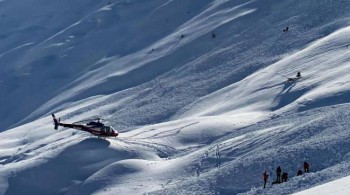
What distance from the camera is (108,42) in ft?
246

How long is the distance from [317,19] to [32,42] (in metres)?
43.1

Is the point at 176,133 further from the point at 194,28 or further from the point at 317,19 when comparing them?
the point at 194,28

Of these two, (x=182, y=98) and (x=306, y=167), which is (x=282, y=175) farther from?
(x=182, y=98)

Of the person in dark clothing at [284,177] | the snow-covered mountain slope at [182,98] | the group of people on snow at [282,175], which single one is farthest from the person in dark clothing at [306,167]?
the person in dark clothing at [284,177]

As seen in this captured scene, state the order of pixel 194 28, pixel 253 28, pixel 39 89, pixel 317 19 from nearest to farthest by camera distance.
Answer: pixel 317 19, pixel 253 28, pixel 194 28, pixel 39 89

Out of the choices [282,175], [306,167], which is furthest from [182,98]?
[306,167]

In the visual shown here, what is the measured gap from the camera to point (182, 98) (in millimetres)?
50438

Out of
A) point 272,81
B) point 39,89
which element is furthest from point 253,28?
point 39,89

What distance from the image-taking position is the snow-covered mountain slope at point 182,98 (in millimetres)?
33594

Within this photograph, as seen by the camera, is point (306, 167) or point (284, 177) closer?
point (284, 177)

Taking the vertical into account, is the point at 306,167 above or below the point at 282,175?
above

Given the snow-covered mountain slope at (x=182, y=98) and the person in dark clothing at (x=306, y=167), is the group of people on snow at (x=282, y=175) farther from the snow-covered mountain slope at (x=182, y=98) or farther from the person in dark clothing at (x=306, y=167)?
the snow-covered mountain slope at (x=182, y=98)

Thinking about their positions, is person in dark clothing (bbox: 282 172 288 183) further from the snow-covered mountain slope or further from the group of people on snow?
the snow-covered mountain slope

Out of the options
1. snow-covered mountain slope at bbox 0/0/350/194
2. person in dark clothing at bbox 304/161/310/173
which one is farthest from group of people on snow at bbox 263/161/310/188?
snow-covered mountain slope at bbox 0/0/350/194
